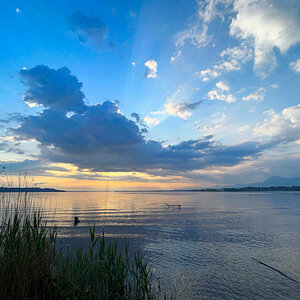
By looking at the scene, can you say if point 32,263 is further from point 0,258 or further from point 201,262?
point 201,262

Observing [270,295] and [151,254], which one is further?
[151,254]

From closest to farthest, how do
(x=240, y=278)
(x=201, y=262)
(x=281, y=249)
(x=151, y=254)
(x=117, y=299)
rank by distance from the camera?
(x=117, y=299) → (x=240, y=278) → (x=201, y=262) → (x=151, y=254) → (x=281, y=249)

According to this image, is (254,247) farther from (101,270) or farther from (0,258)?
(0,258)

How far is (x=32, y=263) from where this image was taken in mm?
7387

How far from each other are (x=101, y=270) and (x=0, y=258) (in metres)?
3.65

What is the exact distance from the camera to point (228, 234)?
26781 millimetres

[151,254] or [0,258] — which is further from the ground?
[0,258]

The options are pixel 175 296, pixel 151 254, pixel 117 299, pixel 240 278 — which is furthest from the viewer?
pixel 151 254

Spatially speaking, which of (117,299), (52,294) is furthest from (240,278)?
(52,294)

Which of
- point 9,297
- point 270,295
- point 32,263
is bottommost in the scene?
point 270,295

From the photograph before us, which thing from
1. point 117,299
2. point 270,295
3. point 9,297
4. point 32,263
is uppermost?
point 32,263

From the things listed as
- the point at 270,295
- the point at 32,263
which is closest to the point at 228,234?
the point at 270,295

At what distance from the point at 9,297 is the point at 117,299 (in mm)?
3749

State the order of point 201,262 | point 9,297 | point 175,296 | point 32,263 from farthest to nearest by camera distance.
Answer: point 201,262
point 175,296
point 32,263
point 9,297
